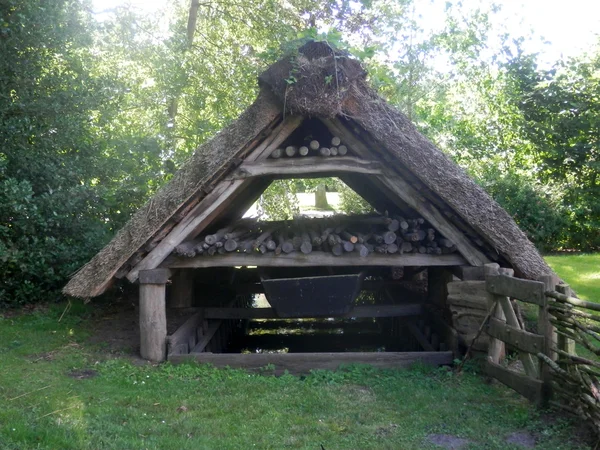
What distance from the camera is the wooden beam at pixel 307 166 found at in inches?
273

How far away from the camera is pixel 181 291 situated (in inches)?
Result: 354

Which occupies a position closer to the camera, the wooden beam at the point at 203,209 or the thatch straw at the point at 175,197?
the thatch straw at the point at 175,197

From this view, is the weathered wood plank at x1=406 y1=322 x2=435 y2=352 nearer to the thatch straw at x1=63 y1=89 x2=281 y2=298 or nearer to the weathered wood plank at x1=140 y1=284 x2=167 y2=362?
the weathered wood plank at x1=140 y1=284 x2=167 y2=362

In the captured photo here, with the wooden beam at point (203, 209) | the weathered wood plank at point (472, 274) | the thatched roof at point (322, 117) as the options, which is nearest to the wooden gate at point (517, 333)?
the weathered wood plank at point (472, 274)

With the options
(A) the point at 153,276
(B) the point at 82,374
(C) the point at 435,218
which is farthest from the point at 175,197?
(C) the point at 435,218

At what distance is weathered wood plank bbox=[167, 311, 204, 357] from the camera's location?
711cm

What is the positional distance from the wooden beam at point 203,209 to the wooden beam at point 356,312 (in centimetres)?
198

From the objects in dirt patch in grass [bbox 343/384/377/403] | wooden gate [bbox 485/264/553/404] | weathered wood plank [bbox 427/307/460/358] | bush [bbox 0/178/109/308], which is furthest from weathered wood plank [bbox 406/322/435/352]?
bush [bbox 0/178/109/308]

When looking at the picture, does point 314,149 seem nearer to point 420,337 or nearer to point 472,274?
point 472,274

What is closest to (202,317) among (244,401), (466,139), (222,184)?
(222,184)

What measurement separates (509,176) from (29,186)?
41.5 ft

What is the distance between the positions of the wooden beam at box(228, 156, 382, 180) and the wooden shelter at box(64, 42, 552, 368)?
0.01m

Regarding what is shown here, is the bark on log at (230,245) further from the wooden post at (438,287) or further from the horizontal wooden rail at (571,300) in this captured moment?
the horizontal wooden rail at (571,300)

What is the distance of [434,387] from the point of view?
616 cm
